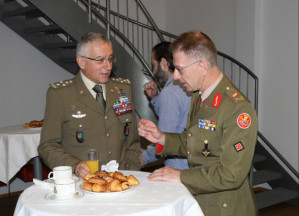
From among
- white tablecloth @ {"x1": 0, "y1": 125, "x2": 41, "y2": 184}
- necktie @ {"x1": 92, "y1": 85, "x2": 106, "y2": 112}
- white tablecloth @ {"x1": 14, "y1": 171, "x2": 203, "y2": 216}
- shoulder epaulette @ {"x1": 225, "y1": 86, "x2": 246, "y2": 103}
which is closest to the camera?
white tablecloth @ {"x1": 14, "y1": 171, "x2": 203, "y2": 216}

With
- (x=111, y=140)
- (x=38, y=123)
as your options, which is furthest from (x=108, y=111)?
(x=38, y=123)

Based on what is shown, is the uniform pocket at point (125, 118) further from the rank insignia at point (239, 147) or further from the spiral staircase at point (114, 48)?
the spiral staircase at point (114, 48)

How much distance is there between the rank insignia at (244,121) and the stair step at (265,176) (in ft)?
11.3

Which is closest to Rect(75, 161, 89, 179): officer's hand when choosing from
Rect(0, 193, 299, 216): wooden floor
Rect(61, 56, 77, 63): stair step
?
Rect(0, 193, 299, 216): wooden floor

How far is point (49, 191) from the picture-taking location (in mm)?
1903

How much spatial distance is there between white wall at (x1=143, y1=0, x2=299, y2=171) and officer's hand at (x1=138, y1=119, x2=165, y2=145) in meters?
3.64

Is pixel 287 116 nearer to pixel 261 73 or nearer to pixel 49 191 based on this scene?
pixel 261 73

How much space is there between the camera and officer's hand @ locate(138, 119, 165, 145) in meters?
2.21

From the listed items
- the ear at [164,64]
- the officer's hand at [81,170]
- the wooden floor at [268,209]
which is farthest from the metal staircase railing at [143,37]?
the officer's hand at [81,170]

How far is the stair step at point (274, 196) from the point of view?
4.77m

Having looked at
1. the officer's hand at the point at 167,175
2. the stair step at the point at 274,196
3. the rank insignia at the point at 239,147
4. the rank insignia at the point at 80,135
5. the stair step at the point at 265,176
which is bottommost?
the stair step at the point at 274,196

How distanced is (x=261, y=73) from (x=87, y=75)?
3853 millimetres

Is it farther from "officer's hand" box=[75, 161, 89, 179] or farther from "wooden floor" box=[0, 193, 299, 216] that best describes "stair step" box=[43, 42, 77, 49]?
"officer's hand" box=[75, 161, 89, 179]

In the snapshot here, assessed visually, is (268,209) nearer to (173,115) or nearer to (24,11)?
(173,115)
